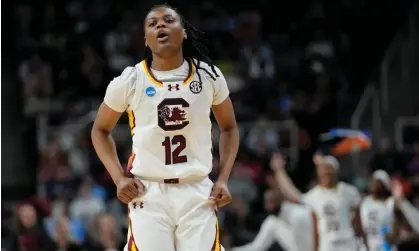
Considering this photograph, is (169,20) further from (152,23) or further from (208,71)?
(208,71)

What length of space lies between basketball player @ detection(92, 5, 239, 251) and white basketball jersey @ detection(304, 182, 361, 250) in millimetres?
4657

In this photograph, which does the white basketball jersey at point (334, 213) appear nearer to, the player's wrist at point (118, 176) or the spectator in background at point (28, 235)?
the spectator in background at point (28, 235)

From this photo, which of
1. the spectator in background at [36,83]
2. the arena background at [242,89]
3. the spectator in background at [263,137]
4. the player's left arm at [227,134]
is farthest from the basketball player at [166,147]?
the spectator in background at [36,83]

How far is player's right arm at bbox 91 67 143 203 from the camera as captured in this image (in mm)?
5633

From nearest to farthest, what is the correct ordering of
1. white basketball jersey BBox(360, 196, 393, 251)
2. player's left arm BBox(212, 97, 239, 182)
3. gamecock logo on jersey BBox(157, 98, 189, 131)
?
gamecock logo on jersey BBox(157, 98, 189, 131)
player's left arm BBox(212, 97, 239, 182)
white basketball jersey BBox(360, 196, 393, 251)

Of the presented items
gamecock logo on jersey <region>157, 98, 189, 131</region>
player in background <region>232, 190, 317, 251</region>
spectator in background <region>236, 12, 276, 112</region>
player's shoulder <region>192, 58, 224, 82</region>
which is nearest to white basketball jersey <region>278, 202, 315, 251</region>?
player in background <region>232, 190, 317, 251</region>

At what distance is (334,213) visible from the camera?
33.8ft

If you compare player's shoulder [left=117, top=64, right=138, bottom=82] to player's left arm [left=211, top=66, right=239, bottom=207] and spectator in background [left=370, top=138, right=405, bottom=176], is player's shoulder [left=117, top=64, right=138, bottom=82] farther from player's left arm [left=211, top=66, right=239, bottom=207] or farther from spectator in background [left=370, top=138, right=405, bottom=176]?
spectator in background [left=370, top=138, right=405, bottom=176]

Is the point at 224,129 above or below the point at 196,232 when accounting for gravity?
above

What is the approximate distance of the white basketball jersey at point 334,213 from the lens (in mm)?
10305

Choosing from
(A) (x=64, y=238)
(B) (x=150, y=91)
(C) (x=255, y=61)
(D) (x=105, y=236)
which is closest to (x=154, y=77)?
(B) (x=150, y=91)

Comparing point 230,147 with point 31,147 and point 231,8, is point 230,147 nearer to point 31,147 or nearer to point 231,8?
point 31,147

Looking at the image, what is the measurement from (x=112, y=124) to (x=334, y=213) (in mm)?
4919

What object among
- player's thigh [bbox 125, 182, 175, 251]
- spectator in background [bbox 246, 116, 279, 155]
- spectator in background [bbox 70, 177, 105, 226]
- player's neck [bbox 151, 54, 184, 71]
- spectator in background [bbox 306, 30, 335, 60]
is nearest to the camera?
player's thigh [bbox 125, 182, 175, 251]
